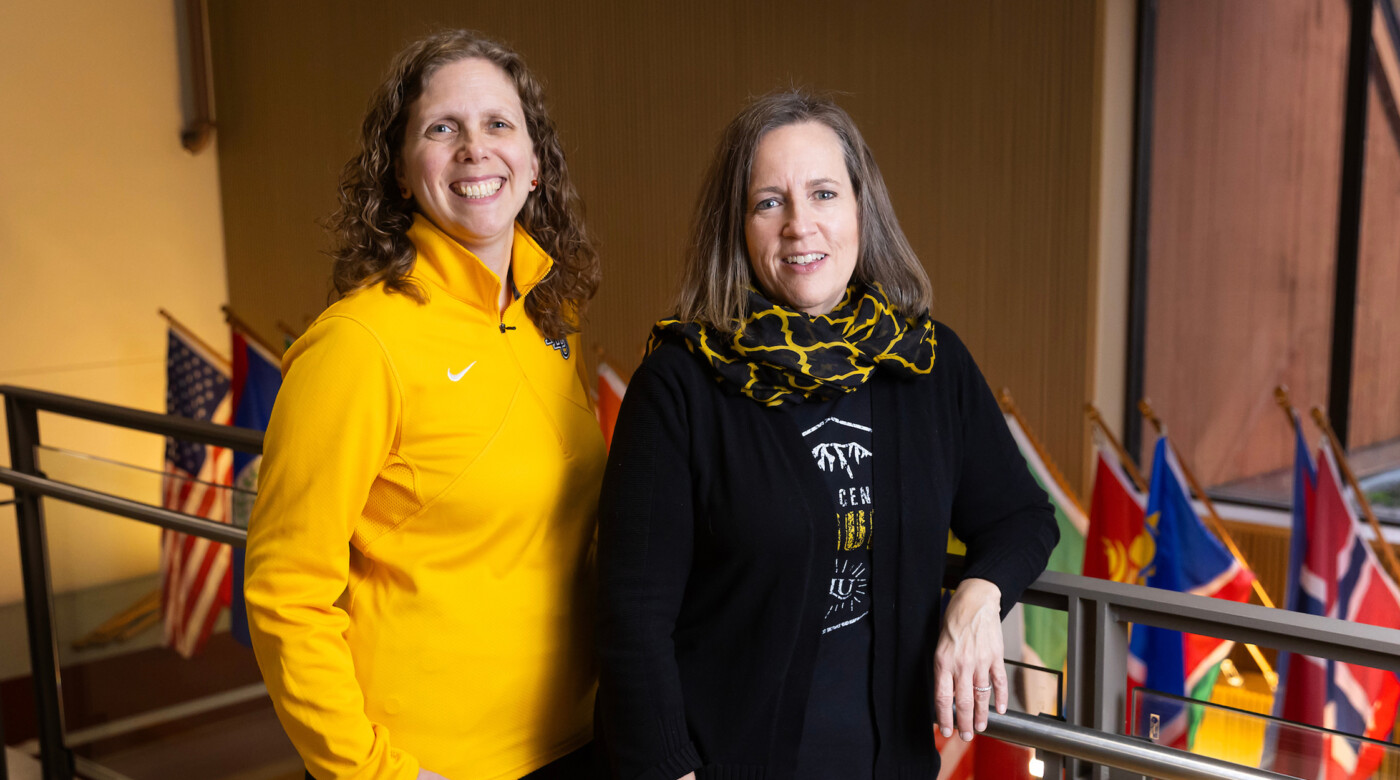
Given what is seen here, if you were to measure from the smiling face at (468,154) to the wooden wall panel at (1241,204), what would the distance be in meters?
2.77

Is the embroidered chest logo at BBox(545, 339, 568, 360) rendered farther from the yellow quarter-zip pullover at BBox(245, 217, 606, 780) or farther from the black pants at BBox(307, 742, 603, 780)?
the black pants at BBox(307, 742, 603, 780)

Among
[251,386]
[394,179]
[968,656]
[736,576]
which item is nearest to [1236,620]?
[968,656]

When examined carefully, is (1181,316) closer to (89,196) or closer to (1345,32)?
(1345,32)

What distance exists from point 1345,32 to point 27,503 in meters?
3.91

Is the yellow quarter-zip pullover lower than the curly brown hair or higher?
lower

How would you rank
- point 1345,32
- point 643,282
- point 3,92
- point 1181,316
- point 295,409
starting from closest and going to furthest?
point 295,409 < point 1345,32 < point 1181,316 < point 643,282 < point 3,92

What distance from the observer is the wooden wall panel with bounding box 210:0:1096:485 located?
3.42 meters

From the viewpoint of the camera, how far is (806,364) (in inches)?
47.9

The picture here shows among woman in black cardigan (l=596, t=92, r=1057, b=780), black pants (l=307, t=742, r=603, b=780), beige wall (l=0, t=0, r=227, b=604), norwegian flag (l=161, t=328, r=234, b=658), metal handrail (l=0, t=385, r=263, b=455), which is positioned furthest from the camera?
beige wall (l=0, t=0, r=227, b=604)

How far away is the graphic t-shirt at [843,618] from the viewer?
48.8 inches

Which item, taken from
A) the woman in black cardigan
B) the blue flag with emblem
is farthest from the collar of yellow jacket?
the blue flag with emblem

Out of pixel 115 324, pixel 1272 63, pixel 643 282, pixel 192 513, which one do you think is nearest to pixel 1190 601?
pixel 192 513

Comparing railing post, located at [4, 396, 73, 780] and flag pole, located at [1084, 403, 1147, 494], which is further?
flag pole, located at [1084, 403, 1147, 494]

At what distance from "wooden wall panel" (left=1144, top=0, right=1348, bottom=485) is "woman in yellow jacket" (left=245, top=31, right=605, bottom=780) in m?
2.72
